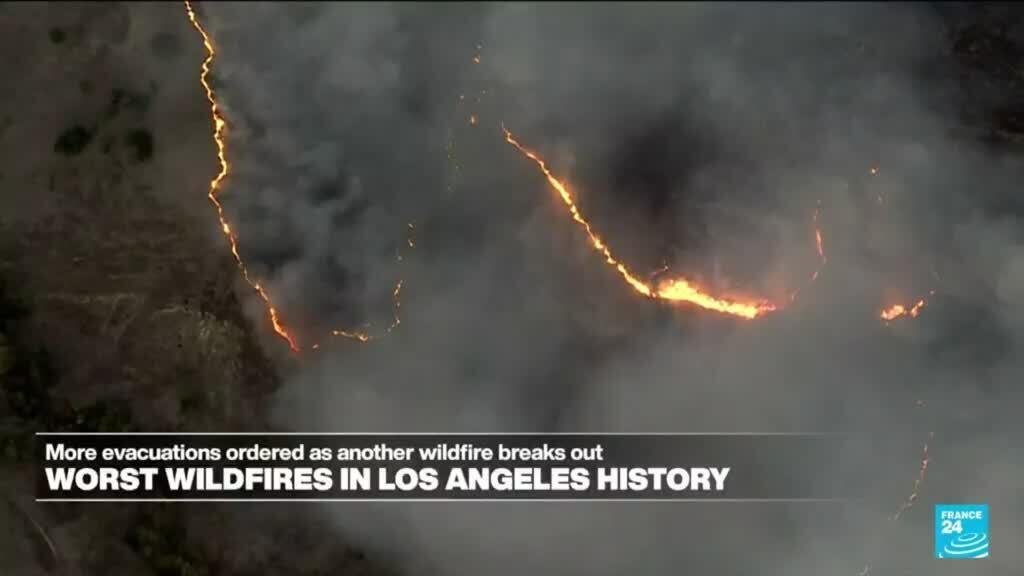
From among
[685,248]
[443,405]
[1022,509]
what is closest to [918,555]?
[1022,509]

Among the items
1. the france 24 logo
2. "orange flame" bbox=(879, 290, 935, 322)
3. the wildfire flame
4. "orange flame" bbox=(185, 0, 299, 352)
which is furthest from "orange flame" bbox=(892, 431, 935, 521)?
"orange flame" bbox=(185, 0, 299, 352)

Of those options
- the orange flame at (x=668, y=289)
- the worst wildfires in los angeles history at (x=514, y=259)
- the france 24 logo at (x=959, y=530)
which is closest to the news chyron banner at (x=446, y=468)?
the worst wildfires in los angeles history at (x=514, y=259)

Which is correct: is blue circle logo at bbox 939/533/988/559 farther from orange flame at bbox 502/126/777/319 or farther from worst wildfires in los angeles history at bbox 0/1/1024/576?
orange flame at bbox 502/126/777/319

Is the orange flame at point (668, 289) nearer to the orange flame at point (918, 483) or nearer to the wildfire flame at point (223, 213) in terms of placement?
the wildfire flame at point (223, 213)

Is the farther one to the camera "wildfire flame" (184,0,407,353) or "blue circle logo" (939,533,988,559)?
"wildfire flame" (184,0,407,353)

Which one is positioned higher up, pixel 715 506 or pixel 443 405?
pixel 443 405

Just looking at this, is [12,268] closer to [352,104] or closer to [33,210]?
[33,210]

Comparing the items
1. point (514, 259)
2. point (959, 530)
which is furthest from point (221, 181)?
point (959, 530)
